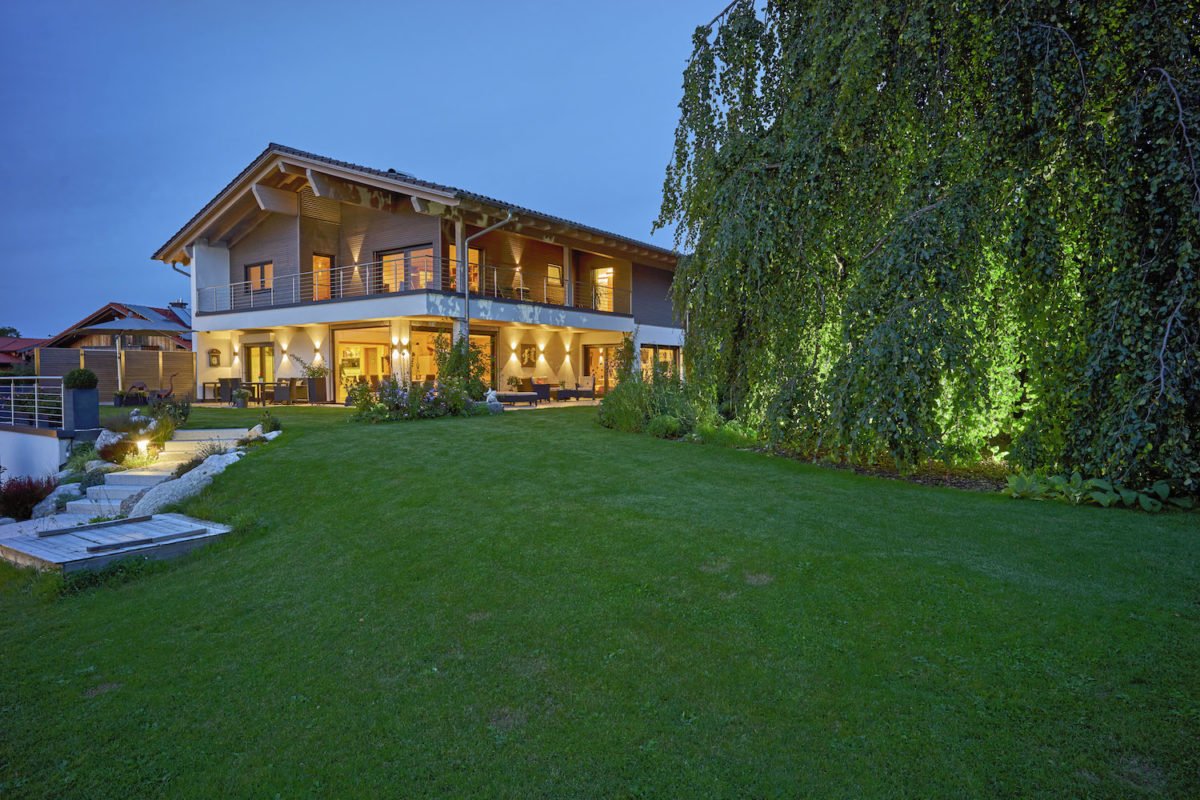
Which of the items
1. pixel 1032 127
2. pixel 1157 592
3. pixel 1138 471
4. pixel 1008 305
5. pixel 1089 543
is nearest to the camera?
pixel 1157 592

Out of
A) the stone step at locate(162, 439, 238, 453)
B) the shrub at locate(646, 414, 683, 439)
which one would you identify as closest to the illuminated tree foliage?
A: the shrub at locate(646, 414, 683, 439)

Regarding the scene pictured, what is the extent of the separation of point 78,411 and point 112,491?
3509 mm

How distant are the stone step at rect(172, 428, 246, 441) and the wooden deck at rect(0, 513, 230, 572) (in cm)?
413

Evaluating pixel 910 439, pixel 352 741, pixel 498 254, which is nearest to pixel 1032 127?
pixel 910 439

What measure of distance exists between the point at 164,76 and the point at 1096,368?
158 meters

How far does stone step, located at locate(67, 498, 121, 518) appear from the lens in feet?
25.3

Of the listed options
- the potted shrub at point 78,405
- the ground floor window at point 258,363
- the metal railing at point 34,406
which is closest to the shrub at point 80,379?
the potted shrub at point 78,405

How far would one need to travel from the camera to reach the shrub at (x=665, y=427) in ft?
32.9

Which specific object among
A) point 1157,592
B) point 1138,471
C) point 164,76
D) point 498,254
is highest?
point 164,76

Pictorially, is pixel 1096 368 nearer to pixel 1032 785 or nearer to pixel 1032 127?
pixel 1032 127

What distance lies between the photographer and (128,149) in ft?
424

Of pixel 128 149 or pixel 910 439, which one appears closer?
pixel 910 439

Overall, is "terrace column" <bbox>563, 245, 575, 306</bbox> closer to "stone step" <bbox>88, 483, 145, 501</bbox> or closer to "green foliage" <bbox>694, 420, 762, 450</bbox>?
"green foliage" <bbox>694, 420, 762, 450</bbox>

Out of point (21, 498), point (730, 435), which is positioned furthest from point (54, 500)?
point (730, 435)
